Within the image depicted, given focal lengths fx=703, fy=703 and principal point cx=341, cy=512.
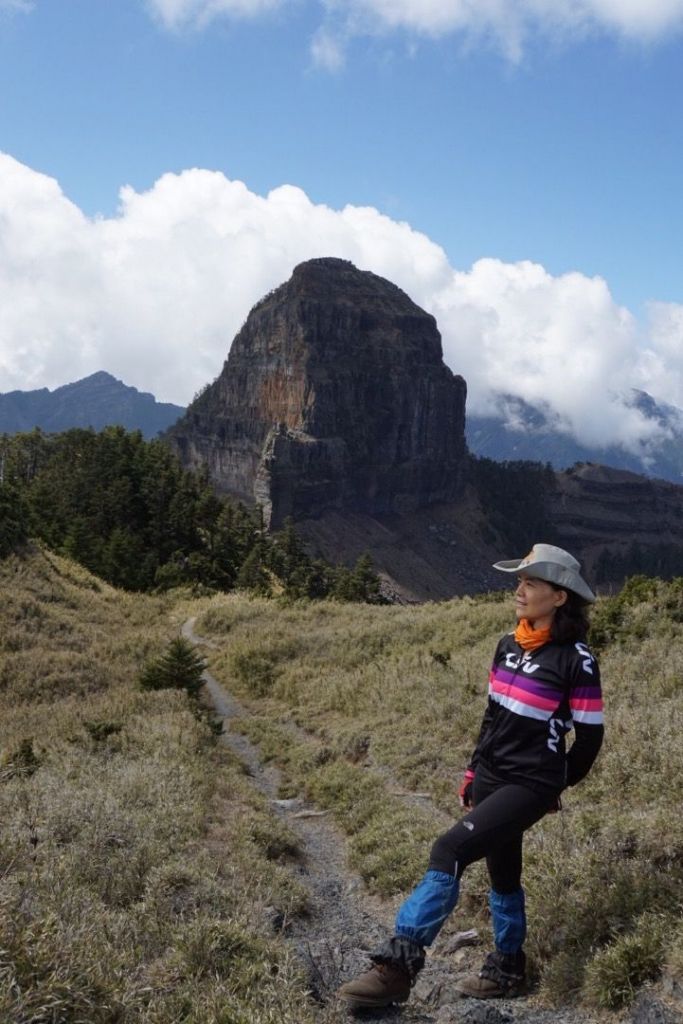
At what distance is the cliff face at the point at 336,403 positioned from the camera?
466ft

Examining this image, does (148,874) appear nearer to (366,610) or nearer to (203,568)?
(366,610)

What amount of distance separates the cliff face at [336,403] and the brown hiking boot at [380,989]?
412 feet

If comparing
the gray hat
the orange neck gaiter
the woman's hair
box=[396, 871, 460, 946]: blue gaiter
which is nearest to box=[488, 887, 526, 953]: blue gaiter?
box=[396, 871, 460, 946]: blue gaiter

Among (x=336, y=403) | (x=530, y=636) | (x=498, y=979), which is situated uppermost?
(x=336, y=403)

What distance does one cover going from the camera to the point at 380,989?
446 centimetres

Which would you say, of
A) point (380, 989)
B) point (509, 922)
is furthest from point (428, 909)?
point (509, 922)

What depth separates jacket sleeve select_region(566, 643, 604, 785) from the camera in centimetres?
466

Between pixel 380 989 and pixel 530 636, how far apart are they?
2.47 metres

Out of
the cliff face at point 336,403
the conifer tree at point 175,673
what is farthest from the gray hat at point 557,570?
the cliff face at point 336,403

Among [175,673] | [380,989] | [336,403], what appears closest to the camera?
[380,989]

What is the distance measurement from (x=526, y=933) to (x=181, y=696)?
11516 millimetres

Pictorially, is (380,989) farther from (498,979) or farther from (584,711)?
(584,711)

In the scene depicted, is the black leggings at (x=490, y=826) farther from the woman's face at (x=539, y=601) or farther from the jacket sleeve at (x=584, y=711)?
the woman's face at (x=539, y=601)

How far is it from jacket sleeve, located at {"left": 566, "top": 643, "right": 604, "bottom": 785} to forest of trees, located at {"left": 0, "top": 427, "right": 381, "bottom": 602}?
28484 millimetres
